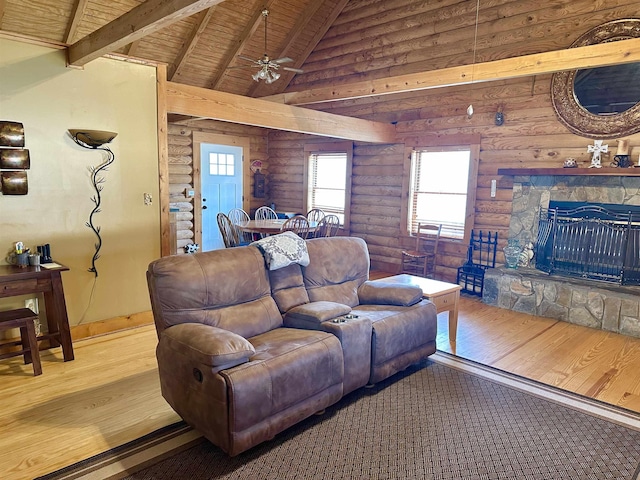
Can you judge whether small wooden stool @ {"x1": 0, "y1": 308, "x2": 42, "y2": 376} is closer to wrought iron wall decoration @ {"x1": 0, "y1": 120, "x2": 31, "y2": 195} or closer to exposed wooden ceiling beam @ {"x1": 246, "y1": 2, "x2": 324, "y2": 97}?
wrought iron wall decoration @ {"x1": 0, "y1": 120, "x2": 31, "y2": 195}

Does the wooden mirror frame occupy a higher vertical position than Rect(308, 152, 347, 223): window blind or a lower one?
higher

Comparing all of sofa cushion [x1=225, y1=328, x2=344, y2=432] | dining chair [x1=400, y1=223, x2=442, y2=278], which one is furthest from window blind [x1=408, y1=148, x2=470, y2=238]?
sofa cushion [x1=225, y1=328, x2=344, y2=432]

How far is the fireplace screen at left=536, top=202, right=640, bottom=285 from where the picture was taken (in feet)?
14.3

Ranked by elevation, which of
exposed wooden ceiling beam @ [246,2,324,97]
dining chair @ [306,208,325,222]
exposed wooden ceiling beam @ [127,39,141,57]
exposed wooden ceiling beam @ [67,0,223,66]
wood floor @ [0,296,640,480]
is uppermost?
exposed wooden ceiling beam @ [246,2,324,97]

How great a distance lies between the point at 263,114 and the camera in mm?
4949

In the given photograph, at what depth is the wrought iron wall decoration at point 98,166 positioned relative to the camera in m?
3.54

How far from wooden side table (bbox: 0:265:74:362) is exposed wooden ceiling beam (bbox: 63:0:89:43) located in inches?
121

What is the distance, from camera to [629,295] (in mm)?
4152

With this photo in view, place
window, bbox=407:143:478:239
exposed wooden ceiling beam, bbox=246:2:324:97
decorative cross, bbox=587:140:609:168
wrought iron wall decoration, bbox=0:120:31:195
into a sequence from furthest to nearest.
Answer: exposed wooden ceiling beam, bbox=246:2:324:97 < window, bbox=407:143:478:239 < decorative cross, bbox=587:140:609:168 < wrought iron wall decoration, bbox=0:120:31:195

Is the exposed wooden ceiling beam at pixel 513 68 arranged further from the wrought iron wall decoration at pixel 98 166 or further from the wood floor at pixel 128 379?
the wrought iron wall decoration at pixel 98 166

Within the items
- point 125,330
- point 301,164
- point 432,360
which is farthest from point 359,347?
point 301,164

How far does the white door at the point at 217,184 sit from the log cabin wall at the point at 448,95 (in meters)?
1.23

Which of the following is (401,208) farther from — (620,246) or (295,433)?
(295,433)

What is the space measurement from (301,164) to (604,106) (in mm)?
4771
